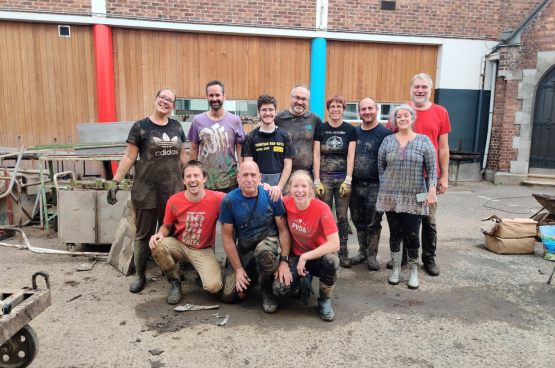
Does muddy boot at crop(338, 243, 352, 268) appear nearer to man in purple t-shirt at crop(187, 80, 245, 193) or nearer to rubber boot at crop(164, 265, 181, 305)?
man in purple t-shirt at crop(187, 80, 245, 193)

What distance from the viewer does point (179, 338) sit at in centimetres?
295

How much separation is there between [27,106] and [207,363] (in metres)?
8.50

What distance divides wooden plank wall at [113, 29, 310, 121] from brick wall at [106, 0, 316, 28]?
386 mm

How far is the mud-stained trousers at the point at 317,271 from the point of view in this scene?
10.7 ft

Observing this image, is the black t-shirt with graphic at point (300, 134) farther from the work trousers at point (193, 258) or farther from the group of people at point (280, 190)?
the work trousers at point (193, 258)

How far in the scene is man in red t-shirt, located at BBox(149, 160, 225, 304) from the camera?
11.7 feet

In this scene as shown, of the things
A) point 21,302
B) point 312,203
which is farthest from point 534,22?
point 21,302

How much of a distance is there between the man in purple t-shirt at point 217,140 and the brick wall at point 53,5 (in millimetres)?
6355

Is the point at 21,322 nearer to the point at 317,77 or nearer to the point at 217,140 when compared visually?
the point at 217,140

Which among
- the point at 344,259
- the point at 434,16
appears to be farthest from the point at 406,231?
the point at 434,16

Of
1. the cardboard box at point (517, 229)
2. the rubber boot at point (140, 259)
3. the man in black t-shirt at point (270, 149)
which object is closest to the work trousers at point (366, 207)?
the man in black t-shirt at point (270, 149)

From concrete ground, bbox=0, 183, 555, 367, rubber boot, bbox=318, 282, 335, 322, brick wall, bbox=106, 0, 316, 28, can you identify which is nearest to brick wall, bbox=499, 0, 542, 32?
brick wall, bbox=106, 0, 316, 28

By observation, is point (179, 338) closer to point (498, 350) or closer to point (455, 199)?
point (498, 350)

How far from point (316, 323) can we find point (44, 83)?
8502 millimetres
